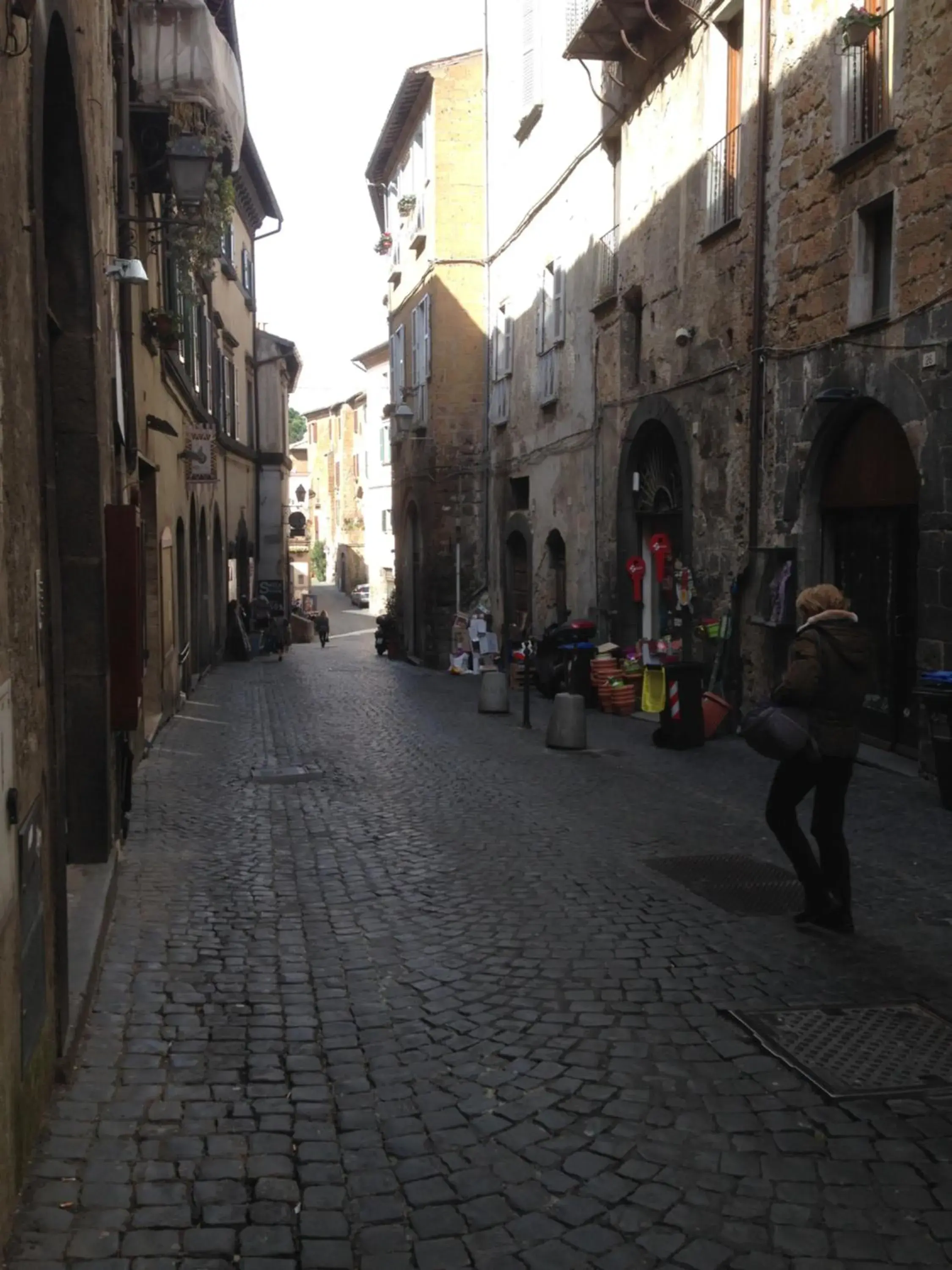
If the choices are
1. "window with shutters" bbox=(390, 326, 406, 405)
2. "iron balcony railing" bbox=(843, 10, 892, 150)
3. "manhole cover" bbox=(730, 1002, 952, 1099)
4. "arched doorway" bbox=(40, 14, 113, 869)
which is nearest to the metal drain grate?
"manhole cover" bbox=(730, 1002, 952, 1099)

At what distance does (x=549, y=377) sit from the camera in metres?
20.4

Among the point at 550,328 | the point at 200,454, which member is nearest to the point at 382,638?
the point at 550,328

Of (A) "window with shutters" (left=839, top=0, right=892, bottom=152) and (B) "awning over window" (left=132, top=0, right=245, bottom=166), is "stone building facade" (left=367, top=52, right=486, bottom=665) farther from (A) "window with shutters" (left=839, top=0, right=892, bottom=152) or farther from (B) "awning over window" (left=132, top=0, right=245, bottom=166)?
(A) "window with shutters" (left=839, top=0, right=892, bottom=152)

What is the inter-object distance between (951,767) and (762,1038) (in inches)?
184

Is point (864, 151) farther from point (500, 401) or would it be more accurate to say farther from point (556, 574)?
point (500, 401)

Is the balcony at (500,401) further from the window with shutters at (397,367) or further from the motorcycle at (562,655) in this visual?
the motorcycle at (562,655)

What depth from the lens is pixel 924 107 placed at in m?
9.54

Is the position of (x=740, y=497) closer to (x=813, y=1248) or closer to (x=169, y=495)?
(x=169, y=495)

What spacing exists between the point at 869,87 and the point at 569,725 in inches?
253

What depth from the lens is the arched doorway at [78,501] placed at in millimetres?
6051

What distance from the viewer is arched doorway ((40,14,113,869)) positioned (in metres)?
6.05

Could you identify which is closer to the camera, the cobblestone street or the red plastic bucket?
the cobblestone street

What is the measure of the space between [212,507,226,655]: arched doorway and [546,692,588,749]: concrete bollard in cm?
1327

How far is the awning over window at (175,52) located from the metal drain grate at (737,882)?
28.4 ft
